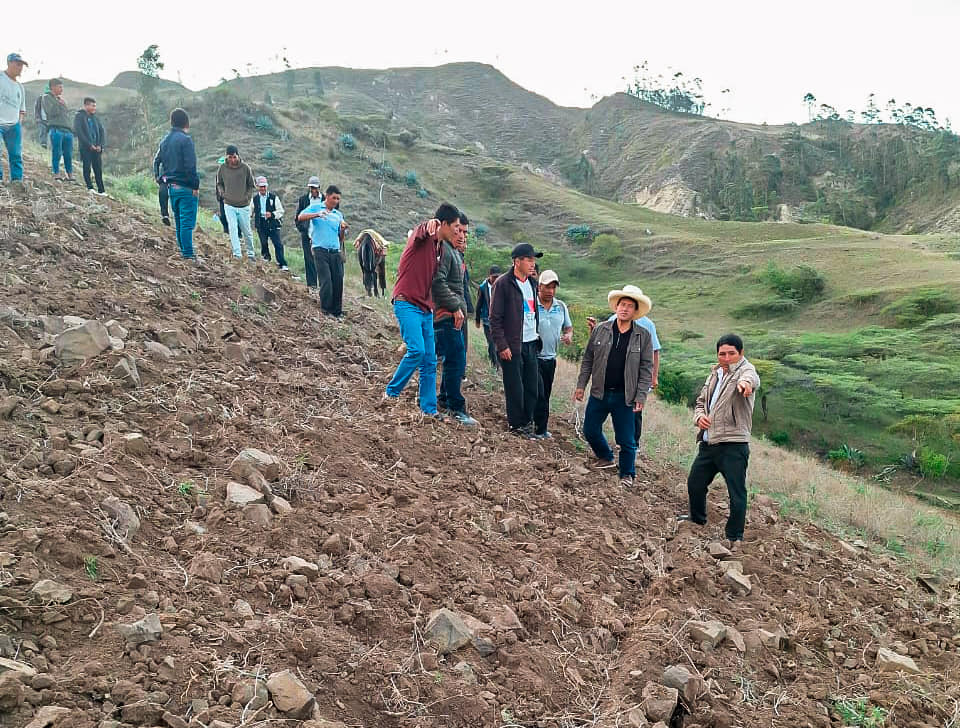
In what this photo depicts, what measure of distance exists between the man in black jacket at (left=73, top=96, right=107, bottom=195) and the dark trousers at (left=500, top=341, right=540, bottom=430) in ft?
22.9

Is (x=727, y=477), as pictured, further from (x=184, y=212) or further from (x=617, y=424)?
(x=184, y=212)

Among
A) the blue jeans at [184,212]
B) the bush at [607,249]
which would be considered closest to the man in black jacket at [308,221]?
the blue jeans at [184,212]

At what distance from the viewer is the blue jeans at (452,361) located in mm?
5320

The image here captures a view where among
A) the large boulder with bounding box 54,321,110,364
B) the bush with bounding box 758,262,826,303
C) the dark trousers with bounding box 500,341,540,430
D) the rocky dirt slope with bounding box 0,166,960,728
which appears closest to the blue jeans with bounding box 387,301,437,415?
the rocky dirt slope with bounding box 0,166,960,728

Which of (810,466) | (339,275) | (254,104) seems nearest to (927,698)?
(339,275)

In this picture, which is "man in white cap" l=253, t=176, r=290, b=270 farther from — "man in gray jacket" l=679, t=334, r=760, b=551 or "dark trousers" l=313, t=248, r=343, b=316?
"man in gray jacket" l=679, t=334, r=760, b=551

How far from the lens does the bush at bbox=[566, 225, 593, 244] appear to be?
120 ft

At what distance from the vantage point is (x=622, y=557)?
408 centimetres

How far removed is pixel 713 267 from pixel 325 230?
26416 millimetres

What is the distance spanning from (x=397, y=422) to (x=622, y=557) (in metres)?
1.85

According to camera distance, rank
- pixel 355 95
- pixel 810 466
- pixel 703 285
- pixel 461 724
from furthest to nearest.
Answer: pixel 355 95 < pixel 703 285 < pixel 810 466 < pixel 461 724

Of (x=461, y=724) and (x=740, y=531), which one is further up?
(x=461, y=724)

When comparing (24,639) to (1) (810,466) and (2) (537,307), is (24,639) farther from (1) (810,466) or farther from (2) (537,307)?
(1) (810,466)

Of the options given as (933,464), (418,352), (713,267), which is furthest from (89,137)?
(713,267)
